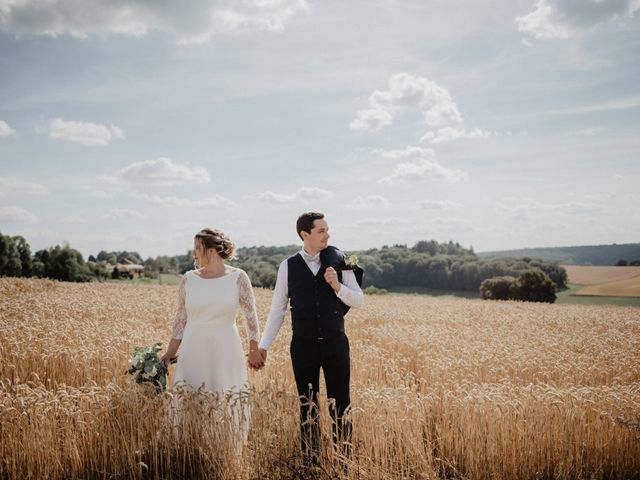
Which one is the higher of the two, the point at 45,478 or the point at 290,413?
the point at 290,413

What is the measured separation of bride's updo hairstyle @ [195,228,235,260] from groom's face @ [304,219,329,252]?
43.7 inches

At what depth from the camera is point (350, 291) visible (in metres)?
4.81

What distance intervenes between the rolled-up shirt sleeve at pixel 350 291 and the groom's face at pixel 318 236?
43 centimetres

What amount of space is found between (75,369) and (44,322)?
14.1ft

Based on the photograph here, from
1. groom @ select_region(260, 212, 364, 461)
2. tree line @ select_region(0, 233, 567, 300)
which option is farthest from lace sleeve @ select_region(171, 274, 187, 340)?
tree line @ select_region(0, 233, 567, 300)

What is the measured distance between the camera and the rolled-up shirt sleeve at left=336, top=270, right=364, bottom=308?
4.80 m

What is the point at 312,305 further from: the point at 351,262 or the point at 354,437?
the point at 354,437

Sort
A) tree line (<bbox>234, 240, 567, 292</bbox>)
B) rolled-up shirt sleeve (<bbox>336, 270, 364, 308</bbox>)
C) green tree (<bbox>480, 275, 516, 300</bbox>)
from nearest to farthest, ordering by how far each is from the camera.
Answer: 1. rolled-up shirt sleeve (<bbox>336, 270, 364, 308</bbox>)
2. green tree (<bbox>480, 275, 516, 300</bbox>)
3. tree line (<bbox>234, 240, 567, 292</bbox>)

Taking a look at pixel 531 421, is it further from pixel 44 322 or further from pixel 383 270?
pixel 383 270

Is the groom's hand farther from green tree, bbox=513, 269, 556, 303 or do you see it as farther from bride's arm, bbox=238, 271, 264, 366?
green tree, bbox=513, 269, 556, 303

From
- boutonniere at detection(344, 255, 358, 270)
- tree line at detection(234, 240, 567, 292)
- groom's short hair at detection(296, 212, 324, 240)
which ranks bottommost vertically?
tree line at detection(234, 240, 567, 292)

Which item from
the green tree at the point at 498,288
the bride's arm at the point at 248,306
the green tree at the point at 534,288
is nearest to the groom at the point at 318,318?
the bride's arm at the point at 248,306

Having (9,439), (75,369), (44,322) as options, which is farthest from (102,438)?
(44,322)

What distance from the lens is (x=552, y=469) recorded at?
507 cm
